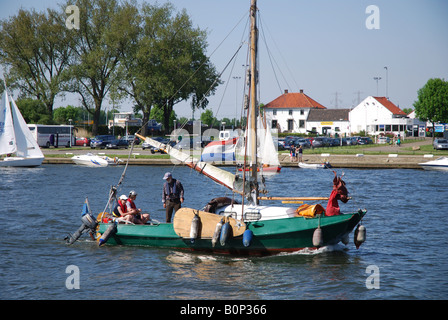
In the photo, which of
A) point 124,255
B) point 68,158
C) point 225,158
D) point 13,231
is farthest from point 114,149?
point 124,255

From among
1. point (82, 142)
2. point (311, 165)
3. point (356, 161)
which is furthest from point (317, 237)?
point (82, 142)

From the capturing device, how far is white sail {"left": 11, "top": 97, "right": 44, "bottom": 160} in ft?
171

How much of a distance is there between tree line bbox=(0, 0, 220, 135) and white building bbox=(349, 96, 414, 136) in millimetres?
44204

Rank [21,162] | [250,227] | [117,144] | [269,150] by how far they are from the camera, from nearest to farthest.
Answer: [250,227], [269,150], [21,162], [117,144]

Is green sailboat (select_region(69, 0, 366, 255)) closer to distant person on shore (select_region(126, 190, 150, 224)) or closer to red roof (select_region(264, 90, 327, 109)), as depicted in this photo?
distant person on shore (select_region(126, 190, 150, 224))

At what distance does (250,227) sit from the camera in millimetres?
17906

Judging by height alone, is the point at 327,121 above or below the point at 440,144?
above

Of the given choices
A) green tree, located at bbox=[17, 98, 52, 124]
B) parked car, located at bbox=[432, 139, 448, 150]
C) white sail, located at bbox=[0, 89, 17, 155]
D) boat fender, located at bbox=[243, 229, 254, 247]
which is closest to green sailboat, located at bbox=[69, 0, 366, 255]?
boat fender, located at bbox=[243, 229, 254, 247]

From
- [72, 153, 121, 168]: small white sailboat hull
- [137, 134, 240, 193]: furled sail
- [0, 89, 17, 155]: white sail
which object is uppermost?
[0, 89, 17, 155]: white sail

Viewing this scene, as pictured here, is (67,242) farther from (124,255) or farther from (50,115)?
(50,115)

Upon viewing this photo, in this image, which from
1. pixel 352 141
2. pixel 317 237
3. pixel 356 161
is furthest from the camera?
pixel 352 141

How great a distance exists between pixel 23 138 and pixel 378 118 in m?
77.1

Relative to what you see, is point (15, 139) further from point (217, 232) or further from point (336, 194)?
point (336, 194)

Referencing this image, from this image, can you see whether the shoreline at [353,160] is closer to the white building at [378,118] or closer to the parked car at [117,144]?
the parked car at [117,144]
